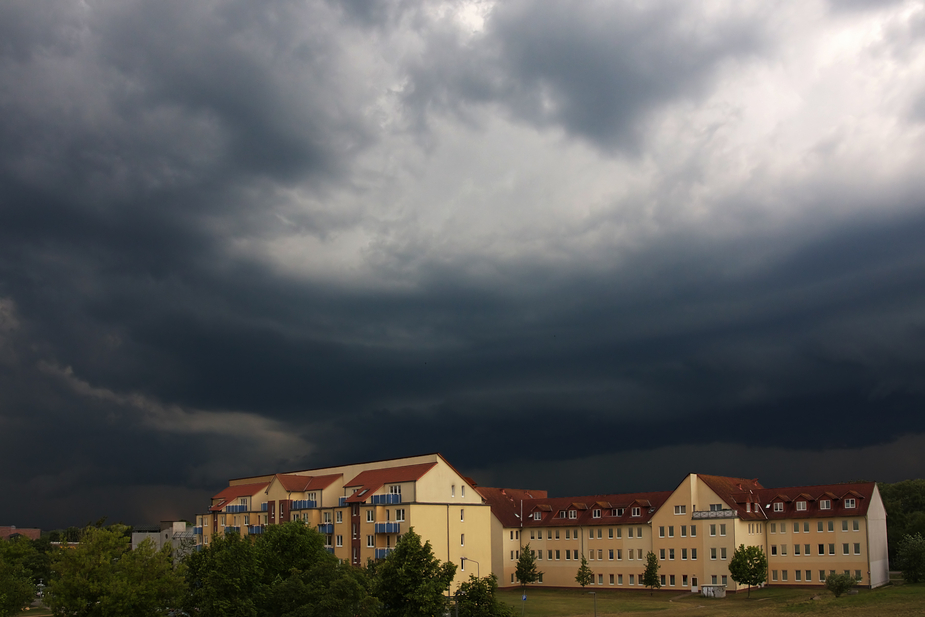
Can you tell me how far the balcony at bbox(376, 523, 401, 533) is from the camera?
9662 cm

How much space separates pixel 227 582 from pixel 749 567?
66828 millimetres

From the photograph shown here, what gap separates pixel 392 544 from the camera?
3841 inches

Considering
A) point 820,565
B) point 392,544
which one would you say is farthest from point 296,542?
point 820,565

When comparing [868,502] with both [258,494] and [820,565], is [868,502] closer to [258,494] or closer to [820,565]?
[820,565]

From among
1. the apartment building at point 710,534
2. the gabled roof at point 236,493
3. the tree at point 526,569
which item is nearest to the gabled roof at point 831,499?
the apartment building at point 710,534

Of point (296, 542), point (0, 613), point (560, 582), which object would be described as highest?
point (296, 542)

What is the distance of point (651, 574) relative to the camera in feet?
362

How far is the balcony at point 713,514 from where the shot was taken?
107m

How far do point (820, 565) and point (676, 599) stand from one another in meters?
20.4

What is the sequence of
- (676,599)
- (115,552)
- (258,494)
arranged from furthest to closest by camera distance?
1. (258,494)
2. (676,599)
3. (115,552)

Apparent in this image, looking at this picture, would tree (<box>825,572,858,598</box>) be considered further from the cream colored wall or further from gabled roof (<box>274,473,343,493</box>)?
gabled roof (<box>274,473,343,493</box>)

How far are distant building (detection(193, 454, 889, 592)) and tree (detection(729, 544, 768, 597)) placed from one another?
13.6 ft

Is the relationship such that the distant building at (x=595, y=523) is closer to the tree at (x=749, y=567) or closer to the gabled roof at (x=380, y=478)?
the gabled roof at (x=380, y=478)

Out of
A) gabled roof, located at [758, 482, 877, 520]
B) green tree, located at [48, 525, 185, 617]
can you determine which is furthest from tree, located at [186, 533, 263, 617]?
gabled roof, located at [758, 482, 877, 520]
